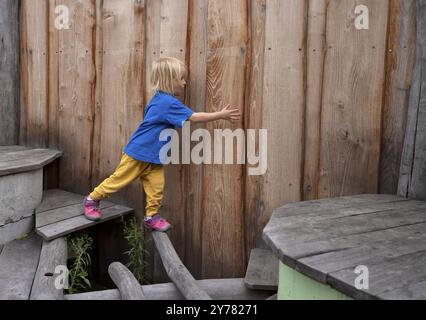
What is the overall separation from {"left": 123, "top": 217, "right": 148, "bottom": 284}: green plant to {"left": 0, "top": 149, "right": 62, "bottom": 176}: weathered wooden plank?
2.27ft

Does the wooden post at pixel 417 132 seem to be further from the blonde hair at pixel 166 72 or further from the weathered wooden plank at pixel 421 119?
the blonde hair at pixel 166 72

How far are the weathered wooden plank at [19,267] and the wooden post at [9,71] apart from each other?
1.04m

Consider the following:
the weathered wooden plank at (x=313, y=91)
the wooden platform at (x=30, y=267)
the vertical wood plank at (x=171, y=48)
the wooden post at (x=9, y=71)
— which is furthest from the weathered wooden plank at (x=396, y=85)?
the wooden post at (x=9, y=71)

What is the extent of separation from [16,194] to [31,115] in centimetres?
87

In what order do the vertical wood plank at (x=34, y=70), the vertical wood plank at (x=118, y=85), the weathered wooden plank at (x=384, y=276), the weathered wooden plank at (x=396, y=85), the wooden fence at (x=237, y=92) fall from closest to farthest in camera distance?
the weathered wooden plank at (x=384, y=276) → the weathered wooden plank at (x=396, y=85) → the wooden fence at (x=237, y=92) → the vertical wood plank at (x=118, y=85) → the vertical wood plank at (x=34, y=70)

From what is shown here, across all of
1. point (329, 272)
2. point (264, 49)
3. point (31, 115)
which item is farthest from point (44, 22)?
point (329, 272)

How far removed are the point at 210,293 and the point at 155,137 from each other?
97cm

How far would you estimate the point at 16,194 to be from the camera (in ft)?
10.1

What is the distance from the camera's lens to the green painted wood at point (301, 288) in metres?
1.67

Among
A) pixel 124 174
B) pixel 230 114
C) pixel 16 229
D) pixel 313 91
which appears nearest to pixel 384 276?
pixel 313 91

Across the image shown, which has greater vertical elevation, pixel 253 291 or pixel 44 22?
pixel 44 22

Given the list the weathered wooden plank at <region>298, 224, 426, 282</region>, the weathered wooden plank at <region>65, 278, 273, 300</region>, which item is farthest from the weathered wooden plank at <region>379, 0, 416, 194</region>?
the weathered wooden plank at <region>65, 278, 273, 300</region>

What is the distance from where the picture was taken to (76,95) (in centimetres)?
348

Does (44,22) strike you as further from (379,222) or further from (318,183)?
(379,222)
